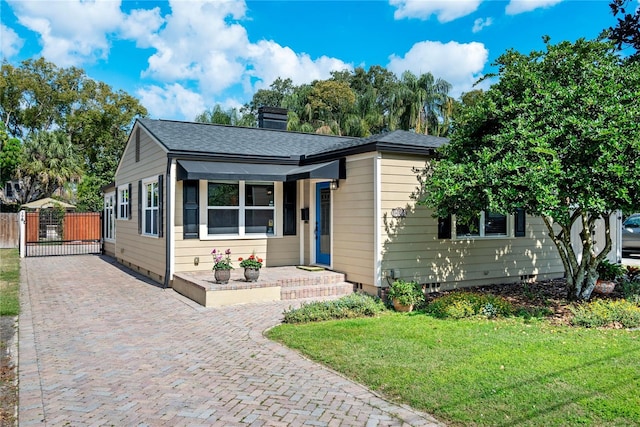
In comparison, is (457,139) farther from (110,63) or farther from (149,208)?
(110,63)

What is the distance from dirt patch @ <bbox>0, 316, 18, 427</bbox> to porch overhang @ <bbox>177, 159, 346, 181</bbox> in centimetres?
420

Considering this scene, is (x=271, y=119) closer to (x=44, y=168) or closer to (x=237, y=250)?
(x=237, y=250)

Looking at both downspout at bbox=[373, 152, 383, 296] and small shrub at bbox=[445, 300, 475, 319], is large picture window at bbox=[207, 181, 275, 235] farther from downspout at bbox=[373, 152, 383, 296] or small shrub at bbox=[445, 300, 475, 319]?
small shrub at bbox=[445, 300, 475, 319]

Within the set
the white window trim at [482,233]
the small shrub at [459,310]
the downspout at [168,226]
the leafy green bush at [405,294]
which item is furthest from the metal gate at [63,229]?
the small shrub at [459,310]

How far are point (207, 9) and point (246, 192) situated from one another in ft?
16.2

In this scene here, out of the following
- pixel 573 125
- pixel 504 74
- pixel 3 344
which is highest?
pixel 504 74

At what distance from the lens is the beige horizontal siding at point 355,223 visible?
902cm

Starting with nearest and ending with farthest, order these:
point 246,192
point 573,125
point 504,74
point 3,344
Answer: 1. point 3,344
2. point 573,125
3. point 504,74
4. point 246,192

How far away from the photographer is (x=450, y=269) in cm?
988

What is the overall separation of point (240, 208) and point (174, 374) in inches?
255

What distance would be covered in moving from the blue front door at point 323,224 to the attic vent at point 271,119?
18.2ft

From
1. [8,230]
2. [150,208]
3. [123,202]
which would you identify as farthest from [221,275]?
[8,230]

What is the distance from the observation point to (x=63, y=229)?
23.8 metres

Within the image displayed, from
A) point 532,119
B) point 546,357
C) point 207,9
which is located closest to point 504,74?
point 532,119
